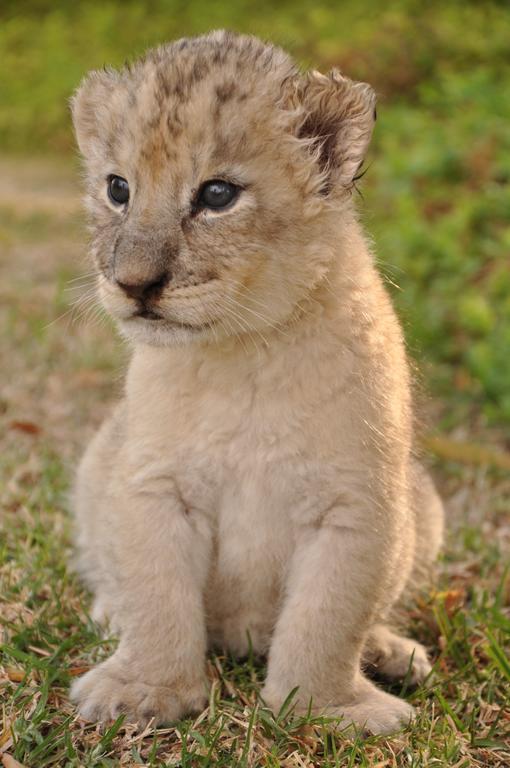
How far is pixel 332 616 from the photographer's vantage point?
3.31 meters

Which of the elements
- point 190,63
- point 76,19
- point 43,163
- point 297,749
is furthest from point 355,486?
point 76,19

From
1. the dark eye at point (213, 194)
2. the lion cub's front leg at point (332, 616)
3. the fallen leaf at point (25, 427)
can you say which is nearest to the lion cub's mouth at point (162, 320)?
the dark eye at point (213, 194)

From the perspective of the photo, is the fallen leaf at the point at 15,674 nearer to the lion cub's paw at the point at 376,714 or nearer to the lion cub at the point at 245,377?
the lion cub at the point at 245,377

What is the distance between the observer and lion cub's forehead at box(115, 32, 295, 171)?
3.12 m

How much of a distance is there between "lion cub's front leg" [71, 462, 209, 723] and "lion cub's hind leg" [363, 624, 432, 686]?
0.69 meters

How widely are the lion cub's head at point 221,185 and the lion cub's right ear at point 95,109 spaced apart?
2 cm

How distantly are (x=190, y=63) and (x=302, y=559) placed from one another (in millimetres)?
1528

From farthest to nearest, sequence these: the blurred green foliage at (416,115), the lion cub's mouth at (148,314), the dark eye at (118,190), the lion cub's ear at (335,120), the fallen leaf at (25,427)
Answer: the blurred green foliage at (416,115)
the fallen leaf at (25,427)
the dark eye at (118,190)
the lion cub's ear at (335,120)
the lion cub's mouth at (148,314)

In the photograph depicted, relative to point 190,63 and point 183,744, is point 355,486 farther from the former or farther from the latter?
point 190,63

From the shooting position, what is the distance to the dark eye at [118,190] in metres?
3.33

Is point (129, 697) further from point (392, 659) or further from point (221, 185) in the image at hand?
point (221, 185)

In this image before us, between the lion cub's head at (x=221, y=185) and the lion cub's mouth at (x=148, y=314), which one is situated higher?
the lion cub's head at (x=221, y=185)

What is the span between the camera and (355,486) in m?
3.32

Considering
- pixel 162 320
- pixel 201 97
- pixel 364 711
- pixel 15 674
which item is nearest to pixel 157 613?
pixel 15 674
